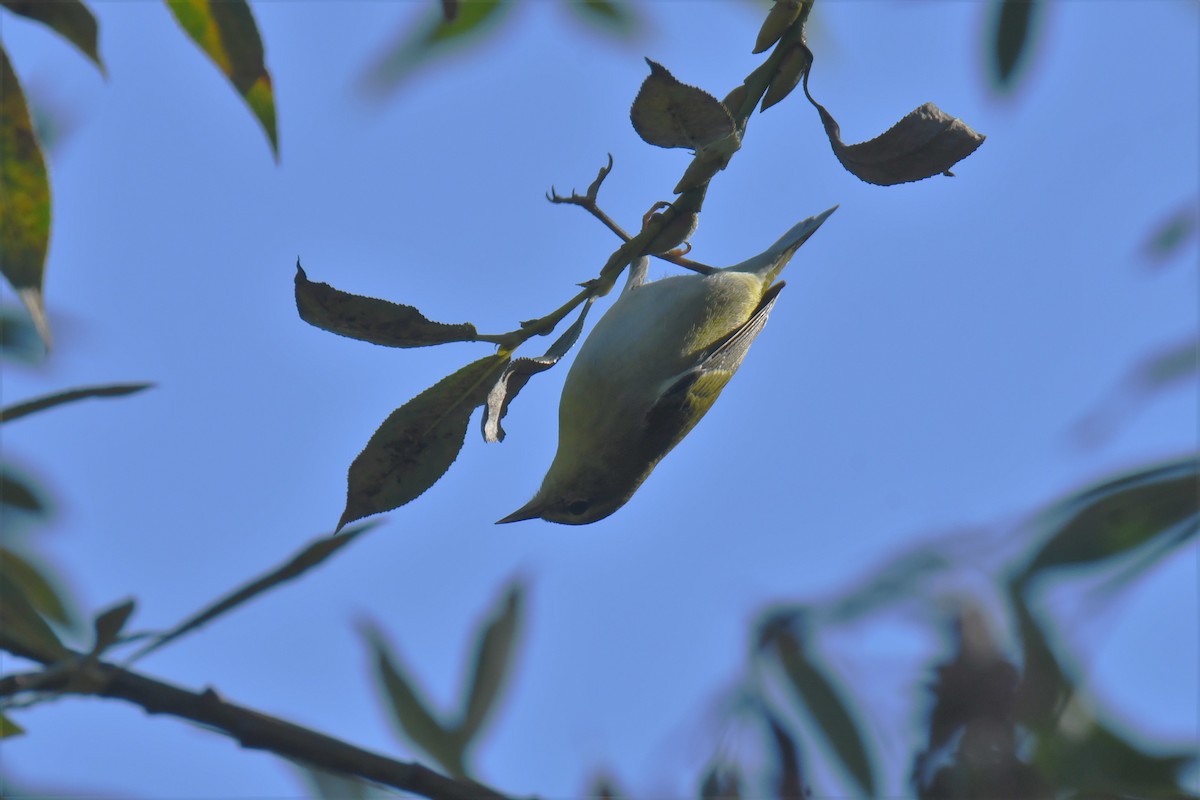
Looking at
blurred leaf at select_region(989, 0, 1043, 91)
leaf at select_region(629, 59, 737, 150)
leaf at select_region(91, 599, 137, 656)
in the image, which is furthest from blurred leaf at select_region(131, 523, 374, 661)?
blurred leaf at select_region(989, 0, 1043, 91)

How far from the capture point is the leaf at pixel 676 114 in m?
0.91

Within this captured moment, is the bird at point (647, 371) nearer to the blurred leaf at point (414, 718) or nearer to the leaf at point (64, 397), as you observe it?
the blurred leaf at point (414, 718)

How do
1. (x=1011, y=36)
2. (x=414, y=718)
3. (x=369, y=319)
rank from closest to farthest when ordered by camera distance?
(x=369, y=319) → (x=414, y=718) → (x=1011, y=36)

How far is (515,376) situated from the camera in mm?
970

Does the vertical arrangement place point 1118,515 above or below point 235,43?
below

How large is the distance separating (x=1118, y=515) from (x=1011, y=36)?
2.37ft

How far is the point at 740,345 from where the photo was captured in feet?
4.78

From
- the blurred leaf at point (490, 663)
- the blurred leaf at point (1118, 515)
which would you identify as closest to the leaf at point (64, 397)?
the blurred leaf at point (490, 663)

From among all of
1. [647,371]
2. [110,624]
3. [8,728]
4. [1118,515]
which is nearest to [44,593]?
[8,728]

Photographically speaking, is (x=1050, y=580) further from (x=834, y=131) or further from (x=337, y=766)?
(x=337, y=766)

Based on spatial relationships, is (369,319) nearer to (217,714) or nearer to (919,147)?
(217,714)

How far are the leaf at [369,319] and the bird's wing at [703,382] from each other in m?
0.41

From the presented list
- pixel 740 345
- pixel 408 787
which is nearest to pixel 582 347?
pixel 740 345

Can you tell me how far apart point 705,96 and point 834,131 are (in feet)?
0.62
